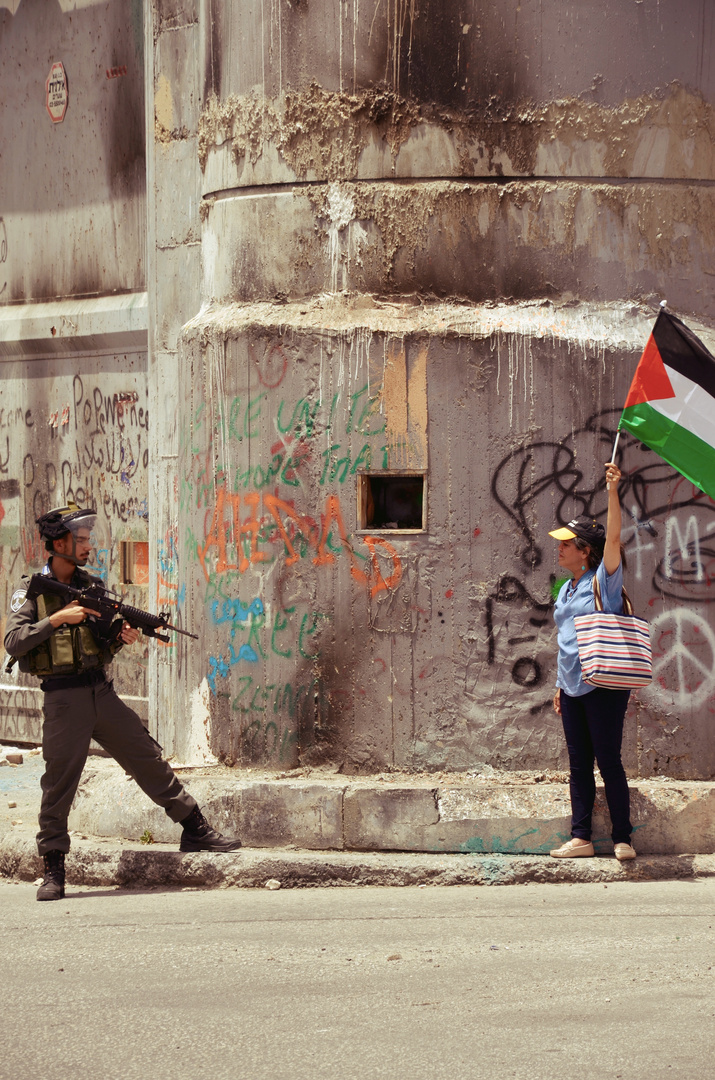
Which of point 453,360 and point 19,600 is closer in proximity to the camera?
point 19,600

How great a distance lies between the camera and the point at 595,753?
6246 millimetres

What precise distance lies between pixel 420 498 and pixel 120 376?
122 inches

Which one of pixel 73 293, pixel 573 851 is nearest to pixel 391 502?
pixel 573 851

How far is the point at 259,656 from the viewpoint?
7.10 meters

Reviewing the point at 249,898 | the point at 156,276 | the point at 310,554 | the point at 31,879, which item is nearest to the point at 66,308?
the point at 156,276

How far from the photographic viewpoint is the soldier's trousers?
243 inches

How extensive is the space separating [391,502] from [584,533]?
1.20m

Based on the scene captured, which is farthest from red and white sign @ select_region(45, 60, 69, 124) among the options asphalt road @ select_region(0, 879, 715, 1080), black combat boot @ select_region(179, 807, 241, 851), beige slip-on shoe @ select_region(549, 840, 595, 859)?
beige slip-on shoe @ select_region(549, 840, 595, 859)

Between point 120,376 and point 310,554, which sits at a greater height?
point 120,376

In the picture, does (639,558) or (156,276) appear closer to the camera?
(639,558)

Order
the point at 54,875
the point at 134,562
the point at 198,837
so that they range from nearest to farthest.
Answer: the point at 54,875, the point at 198,837, the point at 134,562

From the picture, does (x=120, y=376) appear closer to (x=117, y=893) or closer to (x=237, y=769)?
(x=237, y=769)

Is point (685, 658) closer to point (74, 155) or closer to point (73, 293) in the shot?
point (73, 293)

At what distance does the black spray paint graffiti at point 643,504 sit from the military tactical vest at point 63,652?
2192 millimetres
